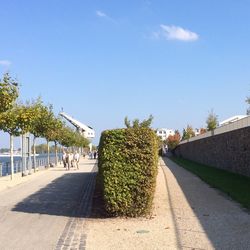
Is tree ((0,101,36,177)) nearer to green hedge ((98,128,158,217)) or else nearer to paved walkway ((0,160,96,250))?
paved walkway ((0,160,96,250))

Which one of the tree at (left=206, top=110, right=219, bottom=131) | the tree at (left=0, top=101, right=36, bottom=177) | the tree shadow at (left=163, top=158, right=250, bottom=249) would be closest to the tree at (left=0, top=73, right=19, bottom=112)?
the tree at (left=0, top=101, right=36, bottom=177)

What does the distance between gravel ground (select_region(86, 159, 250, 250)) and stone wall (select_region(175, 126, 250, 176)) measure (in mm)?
9418

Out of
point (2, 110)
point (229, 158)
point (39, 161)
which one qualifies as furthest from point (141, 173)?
point (39, 161)

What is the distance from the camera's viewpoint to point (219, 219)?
11602 millimetres

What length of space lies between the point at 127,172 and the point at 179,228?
6.67 ft

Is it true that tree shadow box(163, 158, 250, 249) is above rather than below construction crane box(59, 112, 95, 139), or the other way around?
below

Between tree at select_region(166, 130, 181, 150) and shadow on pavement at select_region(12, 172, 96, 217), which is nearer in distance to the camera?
shadow on pavement at select_region(12, 172, 96, 217)

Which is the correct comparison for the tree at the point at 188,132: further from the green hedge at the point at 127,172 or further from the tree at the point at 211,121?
the green hedge at the point at 127,172

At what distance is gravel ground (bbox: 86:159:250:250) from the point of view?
9.20 meters

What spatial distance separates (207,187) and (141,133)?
8.17 meters

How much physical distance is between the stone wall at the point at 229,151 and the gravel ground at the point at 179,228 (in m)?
9.42

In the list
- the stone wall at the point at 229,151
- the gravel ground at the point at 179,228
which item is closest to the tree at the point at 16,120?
the stone wall at the point at 229,151

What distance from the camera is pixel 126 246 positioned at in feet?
30.1

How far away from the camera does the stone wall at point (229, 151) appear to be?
24188mm
